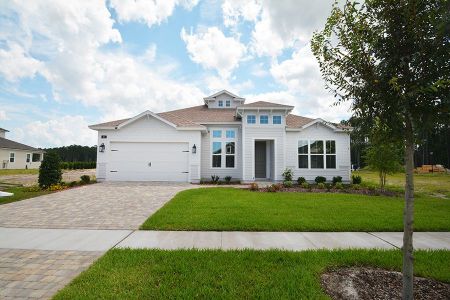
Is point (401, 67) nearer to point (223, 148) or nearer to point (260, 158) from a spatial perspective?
point (223, 148)

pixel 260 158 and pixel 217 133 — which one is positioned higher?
pixel 217 133

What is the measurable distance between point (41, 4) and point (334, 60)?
36.6ft

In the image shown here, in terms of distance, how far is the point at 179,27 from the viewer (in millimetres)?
12531

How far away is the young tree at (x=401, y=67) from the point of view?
2709 mm

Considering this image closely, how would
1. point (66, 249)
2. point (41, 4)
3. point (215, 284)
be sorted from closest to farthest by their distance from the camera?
point (215, 284) → point (66, 249) → point (41, 4)

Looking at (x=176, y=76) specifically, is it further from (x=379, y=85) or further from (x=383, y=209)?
(x=379, y=85)

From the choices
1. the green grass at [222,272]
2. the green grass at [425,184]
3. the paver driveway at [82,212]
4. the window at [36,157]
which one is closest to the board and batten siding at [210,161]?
the paver driveway at [82,212]

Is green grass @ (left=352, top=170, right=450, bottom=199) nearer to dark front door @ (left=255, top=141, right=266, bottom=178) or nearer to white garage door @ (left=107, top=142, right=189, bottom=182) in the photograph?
dark front door @ (left=255, top=141, right=266, bottom=178)

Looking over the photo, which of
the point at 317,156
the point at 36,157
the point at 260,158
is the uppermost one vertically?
the point at 36,157

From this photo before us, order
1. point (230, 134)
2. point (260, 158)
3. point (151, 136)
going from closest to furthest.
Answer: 1. point (151, 136)
2. point (230, 134)
3. point (260, 158)

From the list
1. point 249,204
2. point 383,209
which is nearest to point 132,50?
point 249,204

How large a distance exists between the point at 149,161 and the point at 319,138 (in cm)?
1237

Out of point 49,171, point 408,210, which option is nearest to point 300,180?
point 408,210

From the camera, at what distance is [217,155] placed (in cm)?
1838
